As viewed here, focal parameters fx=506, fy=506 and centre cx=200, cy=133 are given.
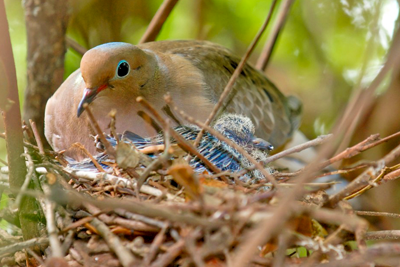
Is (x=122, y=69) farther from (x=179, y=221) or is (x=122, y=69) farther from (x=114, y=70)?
(x=179, y=221)

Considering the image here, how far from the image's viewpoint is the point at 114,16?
325 centimetres

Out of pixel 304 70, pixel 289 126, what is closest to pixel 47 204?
pixel 289 126

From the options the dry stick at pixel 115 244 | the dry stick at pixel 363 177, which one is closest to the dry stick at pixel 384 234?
the dry stick at pixel 363 177

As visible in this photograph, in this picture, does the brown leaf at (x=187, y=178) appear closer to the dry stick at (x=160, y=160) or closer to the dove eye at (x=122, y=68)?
the dry stick at (x=160, y=160)

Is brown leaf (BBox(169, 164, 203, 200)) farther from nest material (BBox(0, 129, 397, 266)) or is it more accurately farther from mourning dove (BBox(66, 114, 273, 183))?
mourning dove (BBox(66, 114, 273, 183))

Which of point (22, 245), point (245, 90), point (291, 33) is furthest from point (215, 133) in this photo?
point (291, 33)

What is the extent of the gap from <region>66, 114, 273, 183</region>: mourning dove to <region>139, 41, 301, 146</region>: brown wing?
16.9 inches

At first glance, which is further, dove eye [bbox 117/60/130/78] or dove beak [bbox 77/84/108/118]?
dove eye [bbox 117/60/130/78]

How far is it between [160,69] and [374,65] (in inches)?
59.3

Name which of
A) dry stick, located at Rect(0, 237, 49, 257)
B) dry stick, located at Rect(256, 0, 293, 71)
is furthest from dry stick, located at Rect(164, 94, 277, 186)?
dry stick, located at Rect(256, 0, 293, 71)

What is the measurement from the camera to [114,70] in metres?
2.06

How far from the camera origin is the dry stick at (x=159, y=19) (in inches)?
106

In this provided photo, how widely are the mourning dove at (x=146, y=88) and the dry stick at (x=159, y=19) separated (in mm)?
135

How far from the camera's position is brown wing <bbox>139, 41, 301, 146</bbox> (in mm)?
2582
